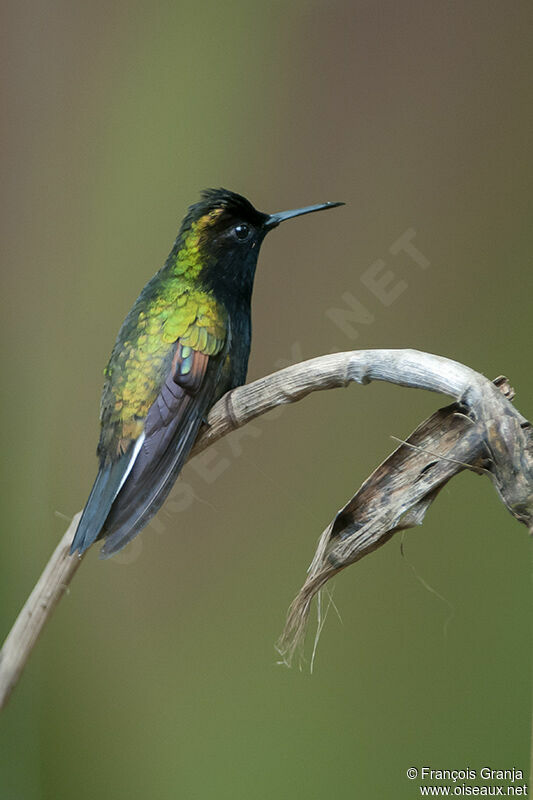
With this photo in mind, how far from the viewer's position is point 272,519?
1.21 metres

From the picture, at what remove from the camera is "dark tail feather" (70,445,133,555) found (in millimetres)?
997

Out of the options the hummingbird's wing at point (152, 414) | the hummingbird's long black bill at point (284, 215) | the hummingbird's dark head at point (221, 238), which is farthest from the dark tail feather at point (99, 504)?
the hummingbird's long black bill at point (284, 215)

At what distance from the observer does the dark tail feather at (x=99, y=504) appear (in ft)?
3.27

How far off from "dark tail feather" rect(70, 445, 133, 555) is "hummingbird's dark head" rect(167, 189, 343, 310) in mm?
264

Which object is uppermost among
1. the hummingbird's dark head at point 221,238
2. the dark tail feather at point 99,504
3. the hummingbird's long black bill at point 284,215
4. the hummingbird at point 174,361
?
the hummingbird's long black bill at point 284,215

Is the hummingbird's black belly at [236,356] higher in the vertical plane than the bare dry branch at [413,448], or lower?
higher

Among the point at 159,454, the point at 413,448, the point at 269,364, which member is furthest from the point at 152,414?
the point at 413,448

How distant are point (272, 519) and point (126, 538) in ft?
0.92

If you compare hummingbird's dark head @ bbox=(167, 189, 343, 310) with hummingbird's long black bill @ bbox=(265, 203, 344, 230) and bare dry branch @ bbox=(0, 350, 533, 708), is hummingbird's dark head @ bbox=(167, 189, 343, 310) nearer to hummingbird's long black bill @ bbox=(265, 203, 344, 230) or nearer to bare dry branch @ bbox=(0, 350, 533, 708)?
hummingbird's long black bill @ bbox=(265, 203, 344, 230)

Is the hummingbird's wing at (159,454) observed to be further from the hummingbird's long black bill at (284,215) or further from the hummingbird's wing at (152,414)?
the hummingbird's long black bill at (284,215)

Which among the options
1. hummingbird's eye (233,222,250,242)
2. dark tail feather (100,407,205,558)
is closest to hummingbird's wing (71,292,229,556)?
dark tail feather (100,407,205,558)

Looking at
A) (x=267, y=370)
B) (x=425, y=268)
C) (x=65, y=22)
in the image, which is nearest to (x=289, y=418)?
(x=267, y=370)

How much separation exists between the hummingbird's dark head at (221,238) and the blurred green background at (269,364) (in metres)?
0.11

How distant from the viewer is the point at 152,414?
1.01 metres
